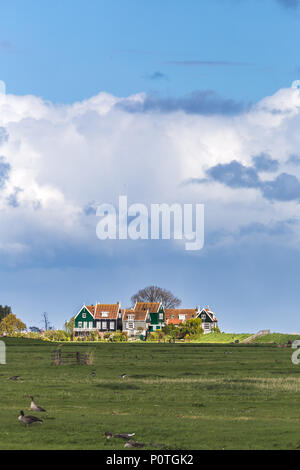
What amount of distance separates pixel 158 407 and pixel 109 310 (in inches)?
6177

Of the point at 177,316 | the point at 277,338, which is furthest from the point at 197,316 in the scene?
the point at 277,338

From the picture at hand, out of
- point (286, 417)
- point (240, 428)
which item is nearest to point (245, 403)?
point (286, 417)

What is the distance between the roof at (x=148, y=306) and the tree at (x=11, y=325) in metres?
29.8

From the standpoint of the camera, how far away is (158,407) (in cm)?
3397

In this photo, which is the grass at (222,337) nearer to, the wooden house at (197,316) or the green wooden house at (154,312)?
the green wooden house at (154,312)

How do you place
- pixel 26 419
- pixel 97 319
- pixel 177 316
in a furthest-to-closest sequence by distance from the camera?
1. pixel 177 316
2. pixel 97 319
3. pixel 26 419

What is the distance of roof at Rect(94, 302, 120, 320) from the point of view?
7429 inches

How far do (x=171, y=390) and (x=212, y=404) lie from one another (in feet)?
22.9

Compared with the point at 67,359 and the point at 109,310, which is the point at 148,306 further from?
the point at 67,359

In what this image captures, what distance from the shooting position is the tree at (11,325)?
192688mm

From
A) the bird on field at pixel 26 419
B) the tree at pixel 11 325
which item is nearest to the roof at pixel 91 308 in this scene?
the tree at pixel 11 325
